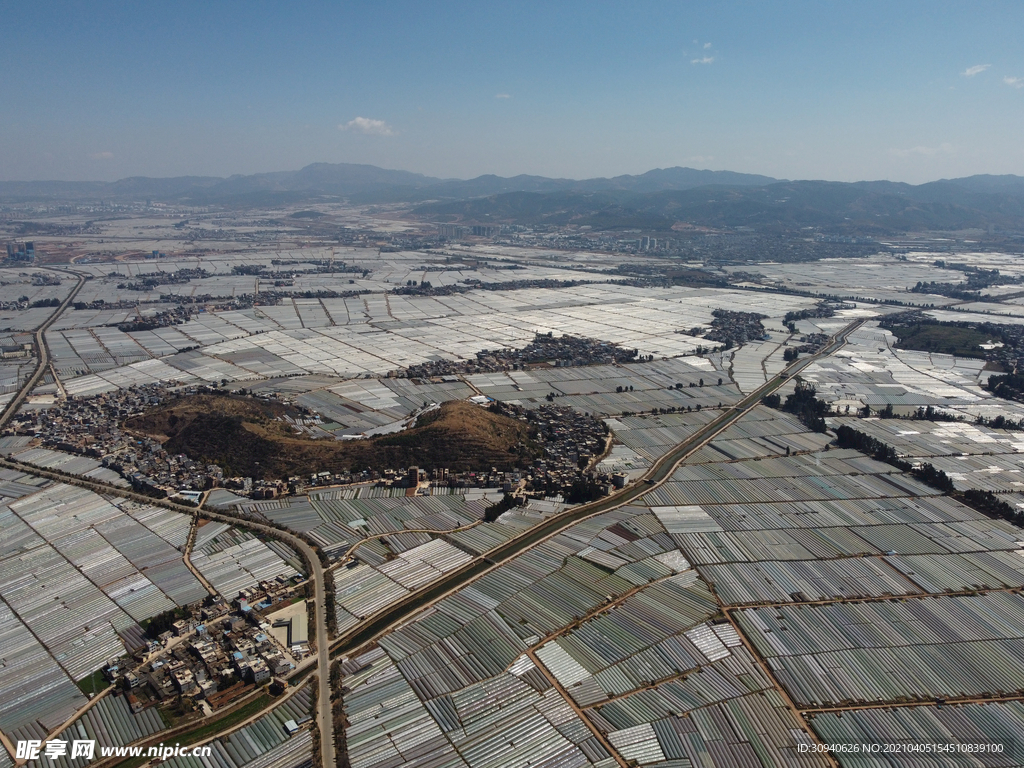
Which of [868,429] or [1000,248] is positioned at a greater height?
[1000,248]

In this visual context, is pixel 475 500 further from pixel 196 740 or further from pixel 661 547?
pixel 196 740

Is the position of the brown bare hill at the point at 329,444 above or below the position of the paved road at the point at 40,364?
above

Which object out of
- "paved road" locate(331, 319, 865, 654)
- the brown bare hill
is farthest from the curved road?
the brown bare hill

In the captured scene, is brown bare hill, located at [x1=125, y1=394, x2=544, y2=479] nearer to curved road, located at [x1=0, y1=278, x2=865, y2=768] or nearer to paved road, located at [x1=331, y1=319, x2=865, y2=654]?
curved road, located at [x1=0, y1=278, x2=865, y2=768]

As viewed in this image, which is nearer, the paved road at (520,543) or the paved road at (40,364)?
the paved road at (520,543)

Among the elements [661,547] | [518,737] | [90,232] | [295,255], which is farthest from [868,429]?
[90,232]

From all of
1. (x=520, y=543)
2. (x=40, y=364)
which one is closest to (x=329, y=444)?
(x=520, y=543)

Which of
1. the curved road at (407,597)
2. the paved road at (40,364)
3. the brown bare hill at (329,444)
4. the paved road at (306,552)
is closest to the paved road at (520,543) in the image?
the curved road at (407,597)

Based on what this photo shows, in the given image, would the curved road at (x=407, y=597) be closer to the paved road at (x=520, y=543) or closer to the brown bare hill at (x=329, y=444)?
the paved road at (x=520, y=543)
